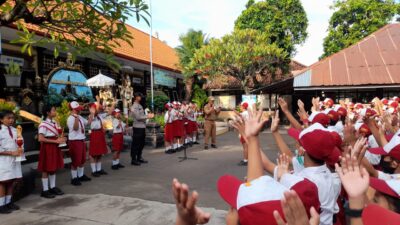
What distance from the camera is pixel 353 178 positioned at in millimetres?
1665

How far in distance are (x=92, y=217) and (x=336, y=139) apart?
3574mm

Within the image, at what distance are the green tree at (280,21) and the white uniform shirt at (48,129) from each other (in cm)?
1872

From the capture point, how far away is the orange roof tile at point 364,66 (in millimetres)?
13195

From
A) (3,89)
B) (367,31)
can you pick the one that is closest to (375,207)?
(3,89)

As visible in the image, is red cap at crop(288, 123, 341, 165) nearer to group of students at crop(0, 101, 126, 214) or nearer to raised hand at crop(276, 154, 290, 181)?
raised hand at crop(276, 154, 290, 181)

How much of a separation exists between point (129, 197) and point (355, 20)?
84.3 ft

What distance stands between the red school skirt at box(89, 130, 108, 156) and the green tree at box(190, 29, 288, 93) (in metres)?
11.7

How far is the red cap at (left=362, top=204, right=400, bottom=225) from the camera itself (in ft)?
4.50

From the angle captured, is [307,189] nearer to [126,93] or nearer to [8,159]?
[8,159]

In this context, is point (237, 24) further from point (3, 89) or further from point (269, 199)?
point (269, 199)

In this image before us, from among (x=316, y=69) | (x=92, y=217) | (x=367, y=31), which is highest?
(x=367, y=31)

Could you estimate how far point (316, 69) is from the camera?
14945 millimetres

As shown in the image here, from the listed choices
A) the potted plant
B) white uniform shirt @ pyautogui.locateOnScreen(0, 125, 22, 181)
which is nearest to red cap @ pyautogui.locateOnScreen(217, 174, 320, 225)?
white uniform shirt @ pyautogui.locateOnScreen(0, 125, 22, 181)

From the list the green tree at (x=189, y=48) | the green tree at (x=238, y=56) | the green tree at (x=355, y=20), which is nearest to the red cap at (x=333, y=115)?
the green tree at (x=238, y=56)
